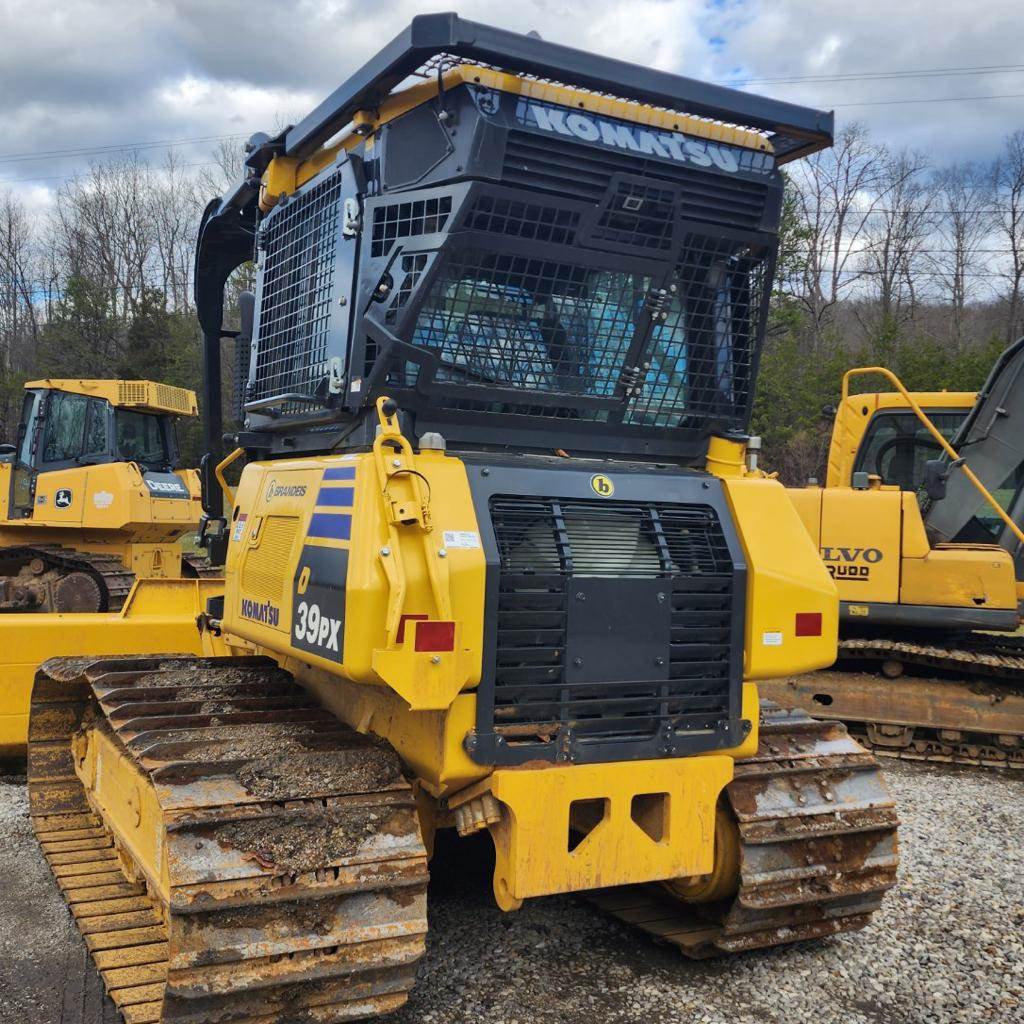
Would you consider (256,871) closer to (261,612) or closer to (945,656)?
(261,612)

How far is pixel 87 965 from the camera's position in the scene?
4.09m

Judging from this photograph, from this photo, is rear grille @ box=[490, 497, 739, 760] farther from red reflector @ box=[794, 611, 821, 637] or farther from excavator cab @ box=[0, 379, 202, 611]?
excavator cab @ box=[0, 379, 202, 611]

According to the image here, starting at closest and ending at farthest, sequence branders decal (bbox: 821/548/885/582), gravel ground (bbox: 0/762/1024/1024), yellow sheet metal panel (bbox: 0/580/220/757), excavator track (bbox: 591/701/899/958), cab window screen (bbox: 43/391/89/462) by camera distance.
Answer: gravel ground (bbox: 0/762/1024/1024)
excavator track (bbox: 591/701/899/958)
yellow sheet metal panel (bbox: 0/580/220/757)
branders decal (bbox: 821/548/885/582)
cab window screen (bbox: 43/391/89/462)

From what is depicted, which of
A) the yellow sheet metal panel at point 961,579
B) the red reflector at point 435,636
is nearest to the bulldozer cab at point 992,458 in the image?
the yellow sheet metal panel at point 961,579

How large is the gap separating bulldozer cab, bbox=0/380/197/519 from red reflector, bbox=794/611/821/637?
9.47 metres

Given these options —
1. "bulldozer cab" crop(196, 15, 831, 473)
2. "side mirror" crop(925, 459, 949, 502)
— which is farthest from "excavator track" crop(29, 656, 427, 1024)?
"side mirror" crop(925, 459, 949, 502)

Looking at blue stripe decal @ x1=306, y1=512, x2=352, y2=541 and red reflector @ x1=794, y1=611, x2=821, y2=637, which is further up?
blue stripe decal @ x1=306, y1=512, x2=352, y2=541

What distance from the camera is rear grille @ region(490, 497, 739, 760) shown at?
352 cm

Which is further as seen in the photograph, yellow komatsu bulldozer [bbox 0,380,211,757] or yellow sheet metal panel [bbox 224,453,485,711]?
yellow komatsu bulldozer [bbox 0,380,211,757]

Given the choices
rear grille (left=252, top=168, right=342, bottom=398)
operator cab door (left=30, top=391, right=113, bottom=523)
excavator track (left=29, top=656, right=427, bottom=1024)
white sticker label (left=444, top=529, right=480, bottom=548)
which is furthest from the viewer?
operator cab door (left=30, top=391, right=113, bottom=523)

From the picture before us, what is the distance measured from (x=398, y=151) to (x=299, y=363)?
39.8 inches

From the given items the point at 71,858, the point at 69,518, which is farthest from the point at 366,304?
the point at 69,518

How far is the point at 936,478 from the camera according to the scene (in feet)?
27.7

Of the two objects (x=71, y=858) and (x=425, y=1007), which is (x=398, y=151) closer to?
(x=425, y=1007)
